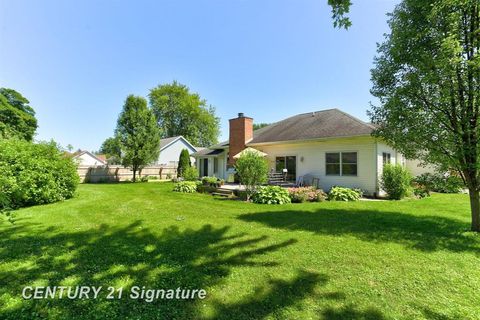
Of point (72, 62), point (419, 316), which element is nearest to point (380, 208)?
point (419, 316)

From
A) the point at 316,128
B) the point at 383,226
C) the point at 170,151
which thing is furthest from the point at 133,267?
the point at 170,151

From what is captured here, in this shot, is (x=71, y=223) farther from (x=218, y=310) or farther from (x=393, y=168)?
(x=393, y=168)

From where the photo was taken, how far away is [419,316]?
280 centimetres

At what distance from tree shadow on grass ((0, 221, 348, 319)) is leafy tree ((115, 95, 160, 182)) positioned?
1576 cm

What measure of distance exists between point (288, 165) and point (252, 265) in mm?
12704

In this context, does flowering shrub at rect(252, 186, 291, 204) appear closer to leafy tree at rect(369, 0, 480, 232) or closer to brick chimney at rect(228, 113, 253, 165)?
leafy tree at rect(369, 0, 480, 232)

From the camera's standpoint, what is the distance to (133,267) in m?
3.91

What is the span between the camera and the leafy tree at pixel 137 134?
21.2 meters

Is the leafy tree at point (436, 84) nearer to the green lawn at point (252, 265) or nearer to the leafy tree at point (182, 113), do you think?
the green lawn at point (252, 265)

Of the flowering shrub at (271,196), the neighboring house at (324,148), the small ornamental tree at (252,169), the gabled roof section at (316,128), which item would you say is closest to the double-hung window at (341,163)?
the neighboring house at (324,148)

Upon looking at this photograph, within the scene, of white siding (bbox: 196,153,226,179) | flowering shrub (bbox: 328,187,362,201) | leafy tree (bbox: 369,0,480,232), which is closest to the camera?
leafy tree (bbox: 369,0,480,232)

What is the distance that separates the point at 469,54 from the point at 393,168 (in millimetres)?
7080

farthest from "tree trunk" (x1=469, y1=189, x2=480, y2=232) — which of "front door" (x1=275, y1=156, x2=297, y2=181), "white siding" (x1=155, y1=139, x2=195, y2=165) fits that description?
"white siding" (x1=155, y1=139, x2=195, y2=165)

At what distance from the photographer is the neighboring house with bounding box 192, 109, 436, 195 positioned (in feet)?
41.5
